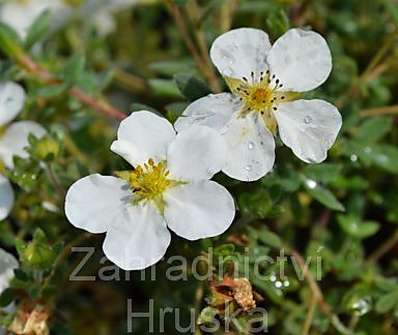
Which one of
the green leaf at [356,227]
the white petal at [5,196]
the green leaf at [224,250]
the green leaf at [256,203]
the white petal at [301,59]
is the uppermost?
the white petal at [301,59]

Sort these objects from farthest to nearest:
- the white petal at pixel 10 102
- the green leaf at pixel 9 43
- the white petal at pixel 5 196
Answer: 1. the green leaf at pixel 9 43
2. the white petal at pixel 10 102
3. the white petal at pixel 5 196

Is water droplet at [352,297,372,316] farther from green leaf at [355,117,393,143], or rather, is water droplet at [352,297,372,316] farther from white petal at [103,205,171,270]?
white petal at [103,205,171,270]

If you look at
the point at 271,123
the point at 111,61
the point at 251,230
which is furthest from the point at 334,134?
the point at 111,61

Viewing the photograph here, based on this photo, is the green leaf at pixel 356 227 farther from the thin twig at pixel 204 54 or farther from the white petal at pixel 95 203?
the white petal at pixel 95 203

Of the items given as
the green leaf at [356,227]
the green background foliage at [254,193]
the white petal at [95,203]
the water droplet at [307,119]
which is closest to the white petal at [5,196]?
the green background foliage at [254,193]

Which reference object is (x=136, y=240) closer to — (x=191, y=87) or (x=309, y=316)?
(x=191, y=87)

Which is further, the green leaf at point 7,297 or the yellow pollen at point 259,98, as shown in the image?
the green leaf at point 7,297
